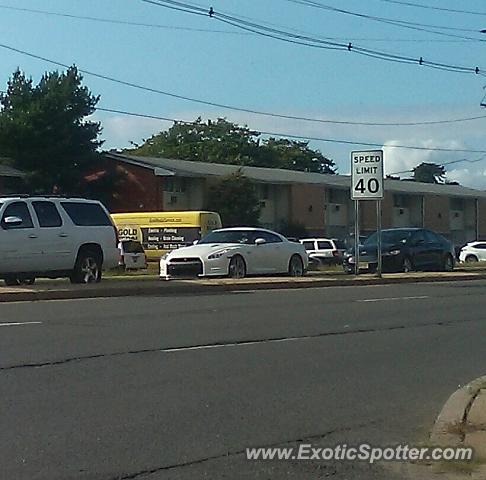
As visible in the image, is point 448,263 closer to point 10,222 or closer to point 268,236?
point 268,236

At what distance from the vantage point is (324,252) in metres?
→ 46.6

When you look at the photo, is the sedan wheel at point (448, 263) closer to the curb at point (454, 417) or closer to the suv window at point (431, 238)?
the suv window at point (431, 238)

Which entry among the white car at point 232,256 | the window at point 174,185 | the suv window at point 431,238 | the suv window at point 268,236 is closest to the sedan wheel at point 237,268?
the white car at point 232,256

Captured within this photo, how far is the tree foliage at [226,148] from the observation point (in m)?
92.7

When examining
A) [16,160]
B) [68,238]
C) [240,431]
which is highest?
[16,160]

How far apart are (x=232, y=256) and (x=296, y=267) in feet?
9.01

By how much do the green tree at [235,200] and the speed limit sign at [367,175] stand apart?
97.0ft

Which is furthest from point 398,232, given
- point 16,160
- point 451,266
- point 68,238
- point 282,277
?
point 16,160

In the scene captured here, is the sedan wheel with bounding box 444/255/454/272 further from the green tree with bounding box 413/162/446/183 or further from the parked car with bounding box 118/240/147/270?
the green tree with bounding box 413/162/446/183

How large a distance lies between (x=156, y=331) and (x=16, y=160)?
46120 mm

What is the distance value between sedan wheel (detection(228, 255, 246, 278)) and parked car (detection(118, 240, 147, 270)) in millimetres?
14871

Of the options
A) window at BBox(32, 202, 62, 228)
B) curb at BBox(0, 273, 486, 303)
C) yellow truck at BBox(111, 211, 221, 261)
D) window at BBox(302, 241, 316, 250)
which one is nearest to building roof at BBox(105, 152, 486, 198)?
yellow truck at BBox(111, 211, 221, 261)

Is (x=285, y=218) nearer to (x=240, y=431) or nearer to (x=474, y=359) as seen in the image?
(x=474, y=359)

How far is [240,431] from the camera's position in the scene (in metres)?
8.16
